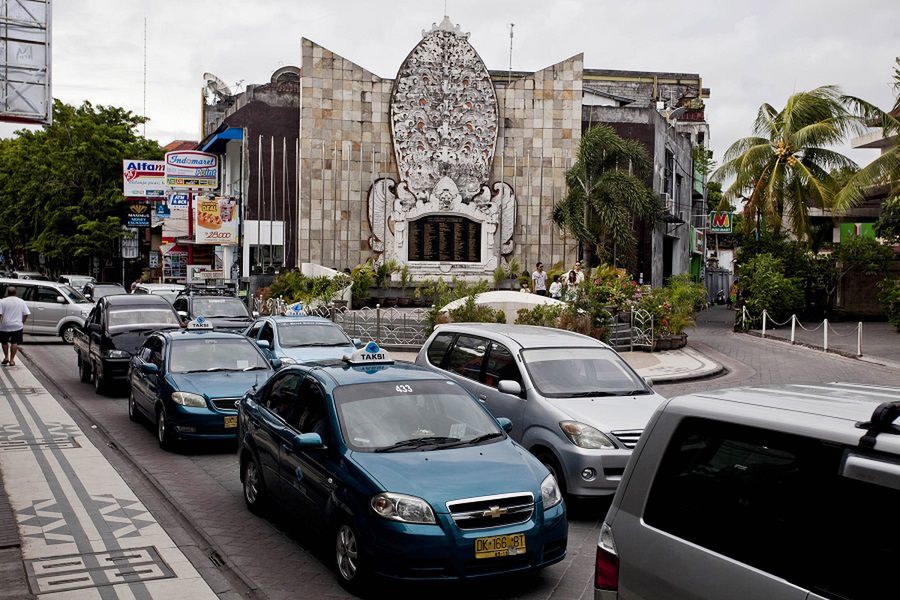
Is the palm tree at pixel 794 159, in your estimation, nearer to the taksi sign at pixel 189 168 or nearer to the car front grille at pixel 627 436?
the taksi sign at pixel 189 168

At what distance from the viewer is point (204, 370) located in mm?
13234

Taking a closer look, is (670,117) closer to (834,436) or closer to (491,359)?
(491,359)

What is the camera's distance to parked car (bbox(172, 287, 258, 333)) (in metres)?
22.3

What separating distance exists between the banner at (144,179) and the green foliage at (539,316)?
30955 mm

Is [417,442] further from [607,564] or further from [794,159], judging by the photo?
[794,159]

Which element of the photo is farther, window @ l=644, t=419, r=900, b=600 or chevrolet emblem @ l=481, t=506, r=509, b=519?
chevrolet emblem @ l=481, t=506, r=509, b=519

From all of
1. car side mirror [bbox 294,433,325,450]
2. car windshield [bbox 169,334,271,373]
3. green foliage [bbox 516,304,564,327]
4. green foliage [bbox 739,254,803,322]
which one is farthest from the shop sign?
car side mirror [bbox 294,433,325,450]

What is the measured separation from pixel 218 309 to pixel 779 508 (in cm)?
2071

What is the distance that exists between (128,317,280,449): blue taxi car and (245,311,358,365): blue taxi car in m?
1.87

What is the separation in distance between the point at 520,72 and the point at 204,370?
64.3m

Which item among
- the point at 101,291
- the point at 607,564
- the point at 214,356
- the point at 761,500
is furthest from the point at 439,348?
the point at 101,291

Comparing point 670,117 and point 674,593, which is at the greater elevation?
point 670,117

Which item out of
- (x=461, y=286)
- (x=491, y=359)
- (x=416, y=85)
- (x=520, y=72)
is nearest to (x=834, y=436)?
(x=491, y=359)

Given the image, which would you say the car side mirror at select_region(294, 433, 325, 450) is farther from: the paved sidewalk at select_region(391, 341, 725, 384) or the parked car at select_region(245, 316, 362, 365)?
the paved sidewalk at select_region(391, 341, 725, 384)
